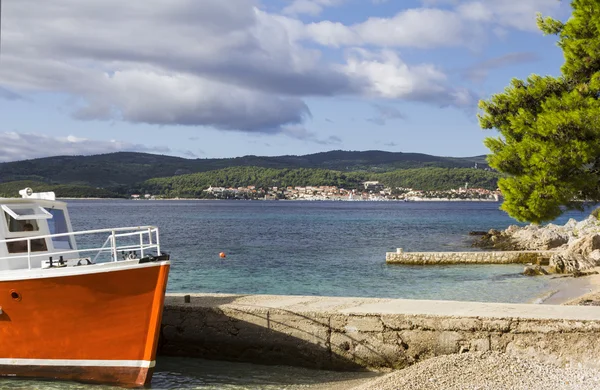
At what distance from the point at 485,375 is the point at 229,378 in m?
4.44

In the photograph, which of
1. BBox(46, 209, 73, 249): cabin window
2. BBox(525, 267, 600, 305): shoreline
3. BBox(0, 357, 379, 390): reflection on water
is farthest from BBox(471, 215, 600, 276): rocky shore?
BBox(46, 209, 73, 249): cabin window

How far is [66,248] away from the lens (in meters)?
13.2

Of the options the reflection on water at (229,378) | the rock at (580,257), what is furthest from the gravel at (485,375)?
the rock at (580,257)

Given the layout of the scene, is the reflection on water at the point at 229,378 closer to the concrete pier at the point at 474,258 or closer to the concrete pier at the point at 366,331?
the concrete pier at the point at 366,331

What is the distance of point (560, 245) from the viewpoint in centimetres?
3391

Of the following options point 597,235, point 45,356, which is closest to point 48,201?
point 45,356

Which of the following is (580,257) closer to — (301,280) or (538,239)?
(301,280)

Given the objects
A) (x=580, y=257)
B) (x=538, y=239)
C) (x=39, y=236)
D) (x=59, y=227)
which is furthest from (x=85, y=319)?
(x=538, y=239)

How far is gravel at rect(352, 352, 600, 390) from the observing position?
9703 mm

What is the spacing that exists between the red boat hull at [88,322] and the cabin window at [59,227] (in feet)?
7.02

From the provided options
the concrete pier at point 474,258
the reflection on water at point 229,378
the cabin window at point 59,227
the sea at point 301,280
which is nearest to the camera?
the reflection on water at point 229,378

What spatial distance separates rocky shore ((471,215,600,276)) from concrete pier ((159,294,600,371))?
47.1ft

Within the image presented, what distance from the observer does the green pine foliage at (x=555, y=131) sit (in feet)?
50.9

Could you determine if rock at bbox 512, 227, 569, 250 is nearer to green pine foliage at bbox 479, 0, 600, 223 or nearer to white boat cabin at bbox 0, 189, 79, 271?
green pine foliage at bbox 479, 0, 600, 223
